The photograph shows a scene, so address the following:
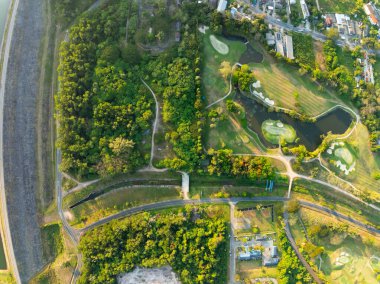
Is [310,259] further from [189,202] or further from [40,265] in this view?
[40,265]

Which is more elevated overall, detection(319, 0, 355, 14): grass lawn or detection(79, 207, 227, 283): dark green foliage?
detection(319, 0, 355, 14): grass lawn

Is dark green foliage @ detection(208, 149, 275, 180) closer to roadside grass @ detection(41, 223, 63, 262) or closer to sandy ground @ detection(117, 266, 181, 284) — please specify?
sandy ground @ detection(117, 266, 181, 284)

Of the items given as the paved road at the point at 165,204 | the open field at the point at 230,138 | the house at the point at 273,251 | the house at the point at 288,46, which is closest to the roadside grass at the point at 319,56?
the house at the point at 288,46

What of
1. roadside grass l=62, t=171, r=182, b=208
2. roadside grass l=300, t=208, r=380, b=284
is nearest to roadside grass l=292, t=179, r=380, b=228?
roadside grass l=300, t=208, r=380, b=284

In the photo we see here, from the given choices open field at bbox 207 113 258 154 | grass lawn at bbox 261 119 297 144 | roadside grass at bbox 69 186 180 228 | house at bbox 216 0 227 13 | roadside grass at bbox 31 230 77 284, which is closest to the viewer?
roadside grass at bbox 31 230 77 284

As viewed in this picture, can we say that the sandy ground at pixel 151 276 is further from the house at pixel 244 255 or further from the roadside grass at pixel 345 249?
the roadside grass at pixel 345 249

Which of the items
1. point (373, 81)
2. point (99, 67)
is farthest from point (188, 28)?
point (373, 81)
